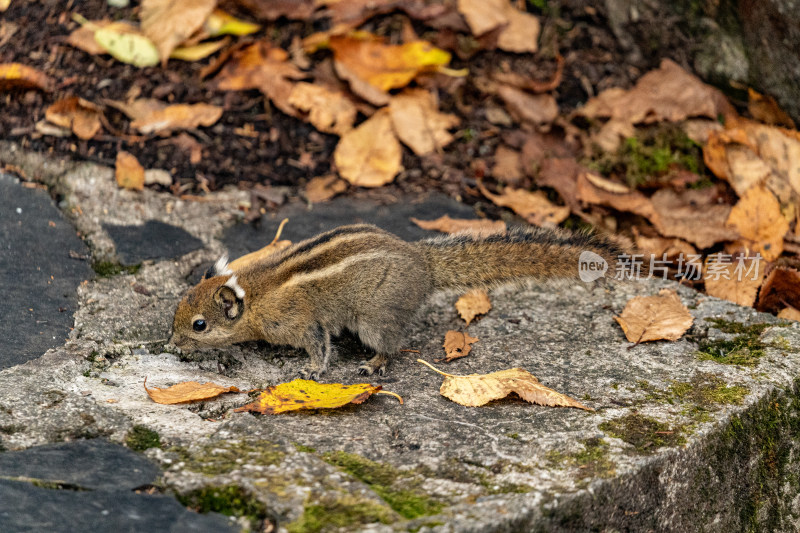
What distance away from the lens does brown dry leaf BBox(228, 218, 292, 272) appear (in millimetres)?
4320

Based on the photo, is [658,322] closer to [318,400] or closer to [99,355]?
[318,400]

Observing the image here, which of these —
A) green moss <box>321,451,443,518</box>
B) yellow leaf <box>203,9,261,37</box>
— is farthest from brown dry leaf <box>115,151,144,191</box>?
green moss <box>321,451,443,518</box>

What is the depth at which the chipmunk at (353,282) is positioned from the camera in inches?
151

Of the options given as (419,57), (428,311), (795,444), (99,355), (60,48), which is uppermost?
(60,48)

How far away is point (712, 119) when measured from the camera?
573cm

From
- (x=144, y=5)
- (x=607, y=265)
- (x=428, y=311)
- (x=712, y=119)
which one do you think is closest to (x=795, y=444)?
(x=607, y=265)

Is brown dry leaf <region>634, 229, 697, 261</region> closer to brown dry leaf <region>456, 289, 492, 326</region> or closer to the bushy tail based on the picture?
the bushy tail

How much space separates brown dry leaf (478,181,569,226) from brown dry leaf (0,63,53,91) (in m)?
3.03

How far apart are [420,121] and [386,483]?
3582 mm

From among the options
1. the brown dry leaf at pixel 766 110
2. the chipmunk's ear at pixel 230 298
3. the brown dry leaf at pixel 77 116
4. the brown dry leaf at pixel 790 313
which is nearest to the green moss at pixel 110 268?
the chipmunk's ear at pixel 230 298

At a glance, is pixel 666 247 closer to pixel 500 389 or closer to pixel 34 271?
pixel 500 389

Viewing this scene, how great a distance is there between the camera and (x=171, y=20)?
5715 mm

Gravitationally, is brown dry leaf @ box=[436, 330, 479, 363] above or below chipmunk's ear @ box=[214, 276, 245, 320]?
below

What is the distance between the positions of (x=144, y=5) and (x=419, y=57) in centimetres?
209
